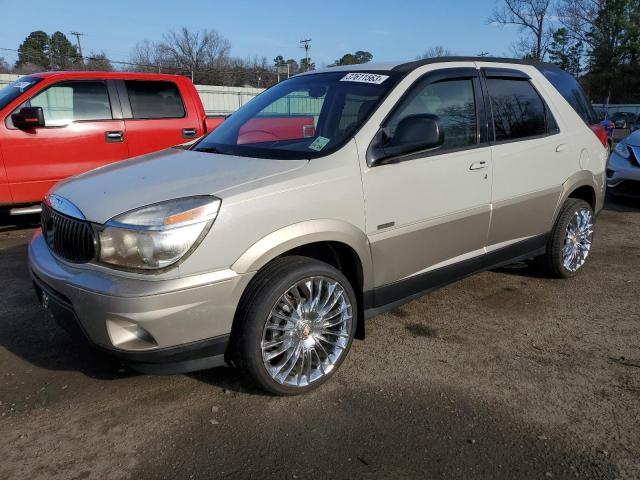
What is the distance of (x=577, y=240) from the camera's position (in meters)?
4.73

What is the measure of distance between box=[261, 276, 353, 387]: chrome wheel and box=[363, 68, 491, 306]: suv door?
1.11 feet

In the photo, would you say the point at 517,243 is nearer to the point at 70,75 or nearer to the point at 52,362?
the point at 52,362

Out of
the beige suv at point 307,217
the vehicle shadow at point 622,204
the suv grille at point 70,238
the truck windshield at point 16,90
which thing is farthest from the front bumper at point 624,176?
the truck windshield at point 16,90

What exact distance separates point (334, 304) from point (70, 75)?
5053mm

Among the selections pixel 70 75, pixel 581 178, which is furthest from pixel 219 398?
pixel 70 75

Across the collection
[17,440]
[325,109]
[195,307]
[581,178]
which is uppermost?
[325,109]

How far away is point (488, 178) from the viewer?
3715mm

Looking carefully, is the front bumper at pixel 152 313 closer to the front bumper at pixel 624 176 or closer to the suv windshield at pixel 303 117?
the suv windshield at pixel 303 117

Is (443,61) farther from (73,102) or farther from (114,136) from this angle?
(73,102)

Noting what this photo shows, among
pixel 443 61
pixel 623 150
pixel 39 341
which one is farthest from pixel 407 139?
pixel 623 150

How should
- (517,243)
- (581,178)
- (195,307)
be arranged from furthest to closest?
(581,178), (517,243), (195,307)

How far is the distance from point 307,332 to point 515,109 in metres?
2.42

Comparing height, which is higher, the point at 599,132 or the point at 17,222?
the point at 599,132

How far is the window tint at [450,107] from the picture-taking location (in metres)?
3.36
